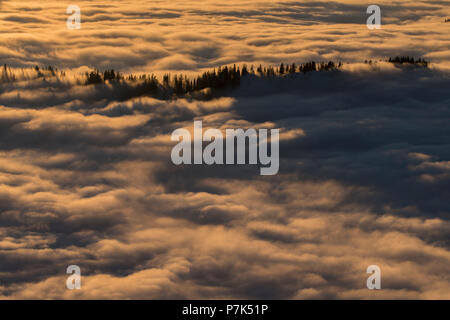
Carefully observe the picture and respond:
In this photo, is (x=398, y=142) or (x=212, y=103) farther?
(x=212, y=103)

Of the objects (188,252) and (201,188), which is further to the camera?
(201,188)

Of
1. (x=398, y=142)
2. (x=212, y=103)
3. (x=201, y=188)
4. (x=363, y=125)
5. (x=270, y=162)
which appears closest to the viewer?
(x=201, y=188)

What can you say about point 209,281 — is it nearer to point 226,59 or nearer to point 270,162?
point 270,162

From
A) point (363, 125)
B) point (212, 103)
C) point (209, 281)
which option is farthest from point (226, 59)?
point (209, 281)

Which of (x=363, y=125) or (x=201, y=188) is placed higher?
(x=363, y=125)

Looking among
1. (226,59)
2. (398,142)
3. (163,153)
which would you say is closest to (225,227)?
(163,153)

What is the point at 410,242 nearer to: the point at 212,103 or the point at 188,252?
the point at 188,252
